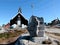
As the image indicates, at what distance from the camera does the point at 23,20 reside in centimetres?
6938

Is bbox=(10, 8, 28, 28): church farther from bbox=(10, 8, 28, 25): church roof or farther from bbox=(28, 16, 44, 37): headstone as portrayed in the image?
bbox=(28, 16, 44, 37): headstone

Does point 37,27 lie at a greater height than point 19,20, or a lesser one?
lesser

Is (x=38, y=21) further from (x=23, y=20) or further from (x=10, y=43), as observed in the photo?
(x=23, y=20)

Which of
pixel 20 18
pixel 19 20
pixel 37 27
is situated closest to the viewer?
pixel 37 27

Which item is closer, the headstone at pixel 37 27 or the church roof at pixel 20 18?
the headstone at pixel 37 27

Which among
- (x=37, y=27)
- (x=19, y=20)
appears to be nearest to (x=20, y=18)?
(x=19, y=20)

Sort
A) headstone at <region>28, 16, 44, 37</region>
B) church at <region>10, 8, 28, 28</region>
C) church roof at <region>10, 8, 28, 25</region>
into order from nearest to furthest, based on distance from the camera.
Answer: headstone at <region>28, 16, 44, 37</region> → church at <region>10, 8, 28, 28</region> → church roof at <region>10, 8, 28, 25</region>

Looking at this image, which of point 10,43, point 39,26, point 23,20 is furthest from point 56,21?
point 39,26

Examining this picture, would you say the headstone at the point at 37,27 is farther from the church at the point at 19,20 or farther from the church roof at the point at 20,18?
the church roof at the point at 20,18

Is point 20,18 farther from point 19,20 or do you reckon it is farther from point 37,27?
point 37,27

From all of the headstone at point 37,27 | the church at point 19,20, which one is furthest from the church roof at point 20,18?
the headstone at point 37,27

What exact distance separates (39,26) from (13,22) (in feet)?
154

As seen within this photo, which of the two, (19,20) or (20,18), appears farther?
(20,18)

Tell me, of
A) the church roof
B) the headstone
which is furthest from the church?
the headstone
